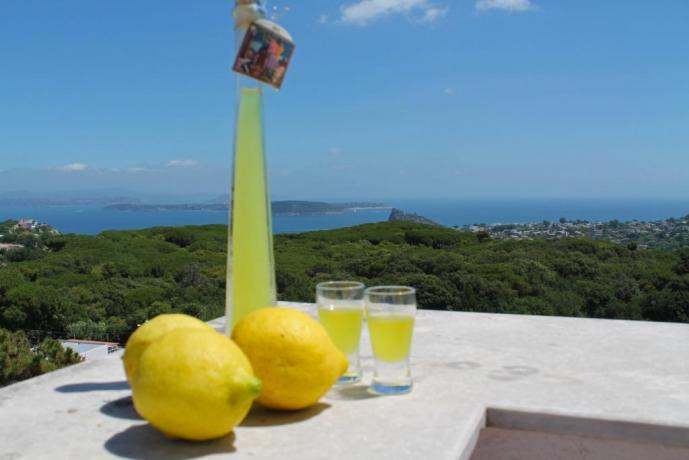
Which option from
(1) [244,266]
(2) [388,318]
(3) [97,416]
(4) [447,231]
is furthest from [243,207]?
(4) [447,231]

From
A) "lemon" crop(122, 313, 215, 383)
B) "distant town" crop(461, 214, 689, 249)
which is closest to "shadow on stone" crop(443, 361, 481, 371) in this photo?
"lemon" crop(122, 313, 215, 383)

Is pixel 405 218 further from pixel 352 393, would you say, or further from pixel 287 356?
pixel 287 356

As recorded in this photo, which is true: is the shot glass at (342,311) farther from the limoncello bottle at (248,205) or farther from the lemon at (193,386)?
the lemon at (193,386)

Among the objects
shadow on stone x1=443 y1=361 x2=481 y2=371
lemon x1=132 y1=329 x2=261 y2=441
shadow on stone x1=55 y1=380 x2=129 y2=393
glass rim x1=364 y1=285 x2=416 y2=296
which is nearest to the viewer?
lemon x1=132 y1=329 x2=261 y2=441

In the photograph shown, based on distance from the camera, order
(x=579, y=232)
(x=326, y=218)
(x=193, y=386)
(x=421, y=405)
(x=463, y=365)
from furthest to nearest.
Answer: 1. (x=326, y=218)
2. (x=579, y=232)
3. (x=463, y=365)
4. (x=421, y=405)
5. (x=193, y=386)

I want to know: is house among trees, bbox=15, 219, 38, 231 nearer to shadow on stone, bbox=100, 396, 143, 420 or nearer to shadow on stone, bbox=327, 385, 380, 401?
shadow on stone, bbox=100, 396, 143, 420

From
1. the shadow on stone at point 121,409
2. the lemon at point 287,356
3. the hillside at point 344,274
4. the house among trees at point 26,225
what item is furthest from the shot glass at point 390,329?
the house among trees at point 26,225

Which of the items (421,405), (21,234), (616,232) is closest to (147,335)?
(421,405)
